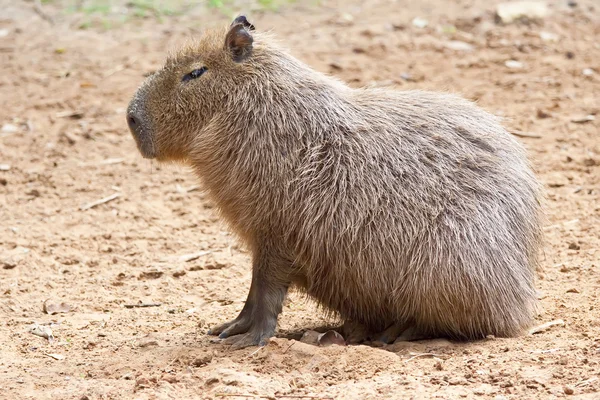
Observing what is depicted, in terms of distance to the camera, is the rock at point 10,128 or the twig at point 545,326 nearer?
the twig at point 545,326

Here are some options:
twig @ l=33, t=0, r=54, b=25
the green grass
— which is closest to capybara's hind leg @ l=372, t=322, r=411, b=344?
the green grass

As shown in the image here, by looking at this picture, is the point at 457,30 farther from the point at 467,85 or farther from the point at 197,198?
the point at 197,198

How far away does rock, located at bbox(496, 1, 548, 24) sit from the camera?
980 cm

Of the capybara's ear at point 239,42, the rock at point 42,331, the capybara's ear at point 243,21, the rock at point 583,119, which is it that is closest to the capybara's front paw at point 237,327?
the rock at point 42,331

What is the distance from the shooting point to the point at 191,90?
4805 millimetres

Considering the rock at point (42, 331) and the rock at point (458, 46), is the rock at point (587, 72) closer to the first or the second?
the rock at point (458, 46)

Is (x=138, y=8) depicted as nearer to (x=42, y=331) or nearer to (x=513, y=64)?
(x=513, y=64)

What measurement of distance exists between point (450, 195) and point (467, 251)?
286 millimetres

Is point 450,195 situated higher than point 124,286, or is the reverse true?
point 450,195

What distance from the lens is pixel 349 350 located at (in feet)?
14.0

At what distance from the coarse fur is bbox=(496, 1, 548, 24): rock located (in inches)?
208

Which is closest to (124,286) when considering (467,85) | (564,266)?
(564,266)

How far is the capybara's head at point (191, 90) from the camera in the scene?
4.78 meters

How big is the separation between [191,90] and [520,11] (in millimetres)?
6029
